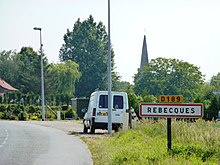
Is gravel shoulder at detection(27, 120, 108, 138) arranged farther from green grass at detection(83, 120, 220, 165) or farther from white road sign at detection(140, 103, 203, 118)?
white road sign at detection(140, 103, 203, 118)

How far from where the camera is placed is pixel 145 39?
11438 cm

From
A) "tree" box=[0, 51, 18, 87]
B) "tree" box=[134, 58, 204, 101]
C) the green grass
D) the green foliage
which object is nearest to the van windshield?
the green grass

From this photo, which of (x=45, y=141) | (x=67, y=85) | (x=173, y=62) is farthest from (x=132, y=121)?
(x=67, y=85)

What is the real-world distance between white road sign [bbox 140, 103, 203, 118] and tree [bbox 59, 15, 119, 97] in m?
84.8

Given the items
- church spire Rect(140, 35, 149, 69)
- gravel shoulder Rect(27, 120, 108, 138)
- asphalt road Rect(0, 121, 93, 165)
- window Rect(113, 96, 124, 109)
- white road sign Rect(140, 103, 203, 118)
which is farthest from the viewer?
church spire Rect(140, 35, 149, 69)

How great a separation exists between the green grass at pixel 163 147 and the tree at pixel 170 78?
59.4m

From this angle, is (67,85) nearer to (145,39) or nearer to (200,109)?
(145,39)

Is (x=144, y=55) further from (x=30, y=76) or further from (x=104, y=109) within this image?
(x=104, y=109)

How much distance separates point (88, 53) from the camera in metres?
104

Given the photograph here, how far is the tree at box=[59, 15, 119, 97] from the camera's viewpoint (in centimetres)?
10056

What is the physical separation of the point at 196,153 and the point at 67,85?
83.5 m

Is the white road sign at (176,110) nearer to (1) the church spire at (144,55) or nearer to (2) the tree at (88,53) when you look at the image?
(2) the tree at (88,53)

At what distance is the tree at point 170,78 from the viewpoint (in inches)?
3172

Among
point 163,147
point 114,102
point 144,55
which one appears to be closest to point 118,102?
point 114,102
